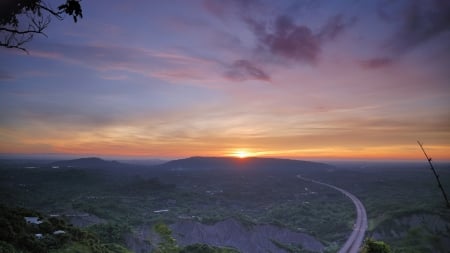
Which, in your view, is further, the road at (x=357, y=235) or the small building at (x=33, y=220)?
the road at (x=357, y=235)

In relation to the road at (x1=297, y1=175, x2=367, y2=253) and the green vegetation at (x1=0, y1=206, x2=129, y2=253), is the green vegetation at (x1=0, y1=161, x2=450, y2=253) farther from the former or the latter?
the road at (x1=297, y1=175, x2=367, y2=253)

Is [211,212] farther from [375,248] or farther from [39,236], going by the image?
[39,236]

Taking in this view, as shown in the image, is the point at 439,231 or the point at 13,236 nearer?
the point at 13,236

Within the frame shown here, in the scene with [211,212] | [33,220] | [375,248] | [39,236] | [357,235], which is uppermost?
[33,220]

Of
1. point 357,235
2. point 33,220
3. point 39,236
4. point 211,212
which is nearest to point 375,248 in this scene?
point 39,236

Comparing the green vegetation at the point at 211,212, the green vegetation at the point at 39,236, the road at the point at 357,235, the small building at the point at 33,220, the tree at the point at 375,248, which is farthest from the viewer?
the road at the point at 357,235

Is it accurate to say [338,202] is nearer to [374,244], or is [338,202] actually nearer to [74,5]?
[374,244]

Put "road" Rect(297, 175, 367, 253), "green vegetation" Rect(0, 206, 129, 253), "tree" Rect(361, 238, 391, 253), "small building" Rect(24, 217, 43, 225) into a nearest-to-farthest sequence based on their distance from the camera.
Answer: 1. "green vegetation" Rect(0, 206, 129, 253)
2. "small building" Rect(24, 217, 43, 225)
3. "tree" Rect(361, 238, 391, 253)
4. "road" Rect(297, 175, 367, 253)

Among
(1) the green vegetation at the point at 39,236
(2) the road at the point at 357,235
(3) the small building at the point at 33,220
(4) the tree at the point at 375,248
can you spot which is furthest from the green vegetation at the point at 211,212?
(4) the tree at the point at 375,248

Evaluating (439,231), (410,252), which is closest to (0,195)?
(410,252)

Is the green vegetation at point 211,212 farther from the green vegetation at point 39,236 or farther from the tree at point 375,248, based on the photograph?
the tree at point 375,248

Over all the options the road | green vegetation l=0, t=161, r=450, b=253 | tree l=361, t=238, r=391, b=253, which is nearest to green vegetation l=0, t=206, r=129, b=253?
green vegetation l=0, t=161, r=450, b=253
